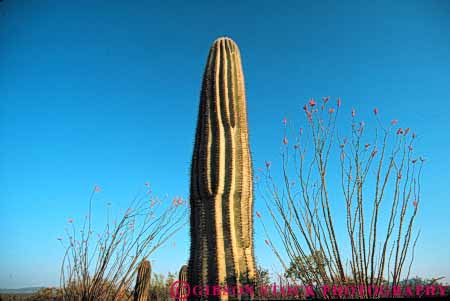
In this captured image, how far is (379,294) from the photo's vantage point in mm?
2225

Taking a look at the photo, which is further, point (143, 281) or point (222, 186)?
point (143, 281)

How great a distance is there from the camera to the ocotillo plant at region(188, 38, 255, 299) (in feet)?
8.07

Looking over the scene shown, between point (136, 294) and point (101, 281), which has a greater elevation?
point (101, 281)

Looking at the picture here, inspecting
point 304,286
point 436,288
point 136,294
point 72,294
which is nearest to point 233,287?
point 304,286

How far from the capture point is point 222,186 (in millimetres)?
2645

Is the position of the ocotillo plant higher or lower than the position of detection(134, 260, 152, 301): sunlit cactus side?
higher

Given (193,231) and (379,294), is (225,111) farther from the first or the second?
(379,294)

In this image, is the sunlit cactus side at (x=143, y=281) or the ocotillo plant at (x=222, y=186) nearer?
the ocotillo plant at (x=222, y=186)

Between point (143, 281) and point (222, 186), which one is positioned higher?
point (222, 186)

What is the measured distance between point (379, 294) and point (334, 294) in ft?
0.93

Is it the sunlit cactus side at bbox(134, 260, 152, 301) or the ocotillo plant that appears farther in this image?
the sunlit cactus side at bbox(134, 260, 152, 301)

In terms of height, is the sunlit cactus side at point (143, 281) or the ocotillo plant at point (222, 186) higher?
the ocotillo plant at point (222, 186)

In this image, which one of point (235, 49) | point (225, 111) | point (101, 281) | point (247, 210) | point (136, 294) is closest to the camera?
point (247, 210)

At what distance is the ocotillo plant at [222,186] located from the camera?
246 centimetres
